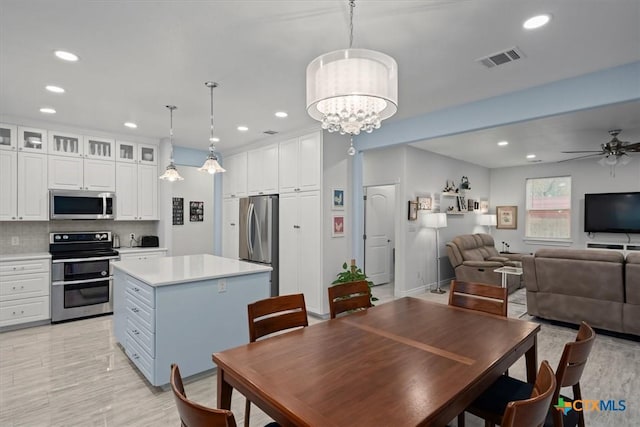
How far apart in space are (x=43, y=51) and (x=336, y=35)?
2.24m

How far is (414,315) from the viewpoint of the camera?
2186mm

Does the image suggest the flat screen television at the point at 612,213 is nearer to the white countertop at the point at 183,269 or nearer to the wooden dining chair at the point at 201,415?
the white countertop at the point at 183,269

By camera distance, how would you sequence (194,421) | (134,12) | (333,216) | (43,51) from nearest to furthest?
(194,421) → (134,12) → (43,51) → (333,216)

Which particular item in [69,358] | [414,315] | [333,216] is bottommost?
[69,358]

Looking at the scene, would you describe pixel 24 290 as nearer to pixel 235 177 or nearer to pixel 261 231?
pixel 261 231

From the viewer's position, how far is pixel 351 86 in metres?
1.46

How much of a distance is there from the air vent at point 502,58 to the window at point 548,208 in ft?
21.4

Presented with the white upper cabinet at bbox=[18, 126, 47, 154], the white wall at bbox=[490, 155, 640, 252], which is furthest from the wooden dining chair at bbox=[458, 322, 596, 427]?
the white wall at bbox=[490, 155, 640, 252]

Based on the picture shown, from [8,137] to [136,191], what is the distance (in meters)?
1.58

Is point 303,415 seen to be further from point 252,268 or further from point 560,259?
point 560,259

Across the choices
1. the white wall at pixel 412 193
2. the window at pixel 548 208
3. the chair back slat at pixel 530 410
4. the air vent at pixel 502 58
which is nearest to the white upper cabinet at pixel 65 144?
the white wall at pixel 412 193

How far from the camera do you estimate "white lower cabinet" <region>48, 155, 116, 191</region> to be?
4512mm

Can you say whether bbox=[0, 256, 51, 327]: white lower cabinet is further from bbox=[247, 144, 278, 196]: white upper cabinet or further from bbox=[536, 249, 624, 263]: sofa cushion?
bbox=[536, 249, 624, 263]: sofa cushion

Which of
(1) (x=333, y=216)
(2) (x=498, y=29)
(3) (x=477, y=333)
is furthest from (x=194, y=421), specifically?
(1) (x=333, y=216)
